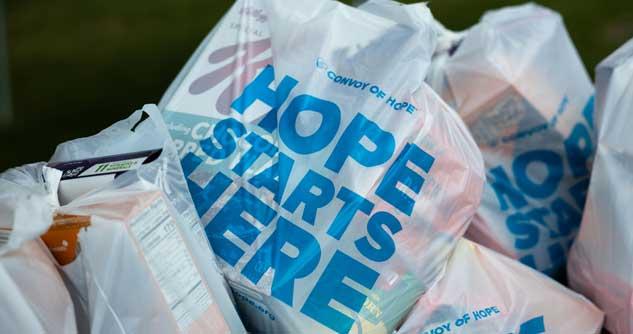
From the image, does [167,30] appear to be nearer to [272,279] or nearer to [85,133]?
[85,133]

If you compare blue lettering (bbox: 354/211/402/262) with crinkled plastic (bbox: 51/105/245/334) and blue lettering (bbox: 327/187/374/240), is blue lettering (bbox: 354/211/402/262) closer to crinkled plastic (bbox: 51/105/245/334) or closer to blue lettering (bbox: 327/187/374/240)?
blue lettering (bbox: 327/187/374/240)

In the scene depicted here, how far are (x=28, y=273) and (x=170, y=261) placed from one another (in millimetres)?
160

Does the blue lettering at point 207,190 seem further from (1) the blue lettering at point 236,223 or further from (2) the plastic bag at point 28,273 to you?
(2) the plastic bag at point 28,273

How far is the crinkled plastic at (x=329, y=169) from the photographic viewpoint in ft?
3.32

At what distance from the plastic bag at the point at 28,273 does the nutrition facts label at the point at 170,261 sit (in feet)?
0.36

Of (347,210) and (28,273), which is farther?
(347,210)

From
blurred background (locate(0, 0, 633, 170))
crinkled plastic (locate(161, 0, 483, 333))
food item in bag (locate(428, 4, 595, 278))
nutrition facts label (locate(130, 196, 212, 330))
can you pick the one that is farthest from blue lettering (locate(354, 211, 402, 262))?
blurred background (locate(0, 0, 633, 170))

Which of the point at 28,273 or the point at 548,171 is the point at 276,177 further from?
the point at 548,171

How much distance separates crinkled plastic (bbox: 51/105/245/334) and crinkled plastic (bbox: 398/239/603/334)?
306mm

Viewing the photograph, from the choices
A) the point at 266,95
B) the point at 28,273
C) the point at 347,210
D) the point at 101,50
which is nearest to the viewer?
the point at 28,273

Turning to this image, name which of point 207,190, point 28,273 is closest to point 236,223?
point 207,190

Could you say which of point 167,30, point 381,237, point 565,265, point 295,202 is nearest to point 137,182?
point 295,202

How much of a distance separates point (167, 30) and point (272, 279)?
2136 millimetres

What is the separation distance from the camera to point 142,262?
865 mm
